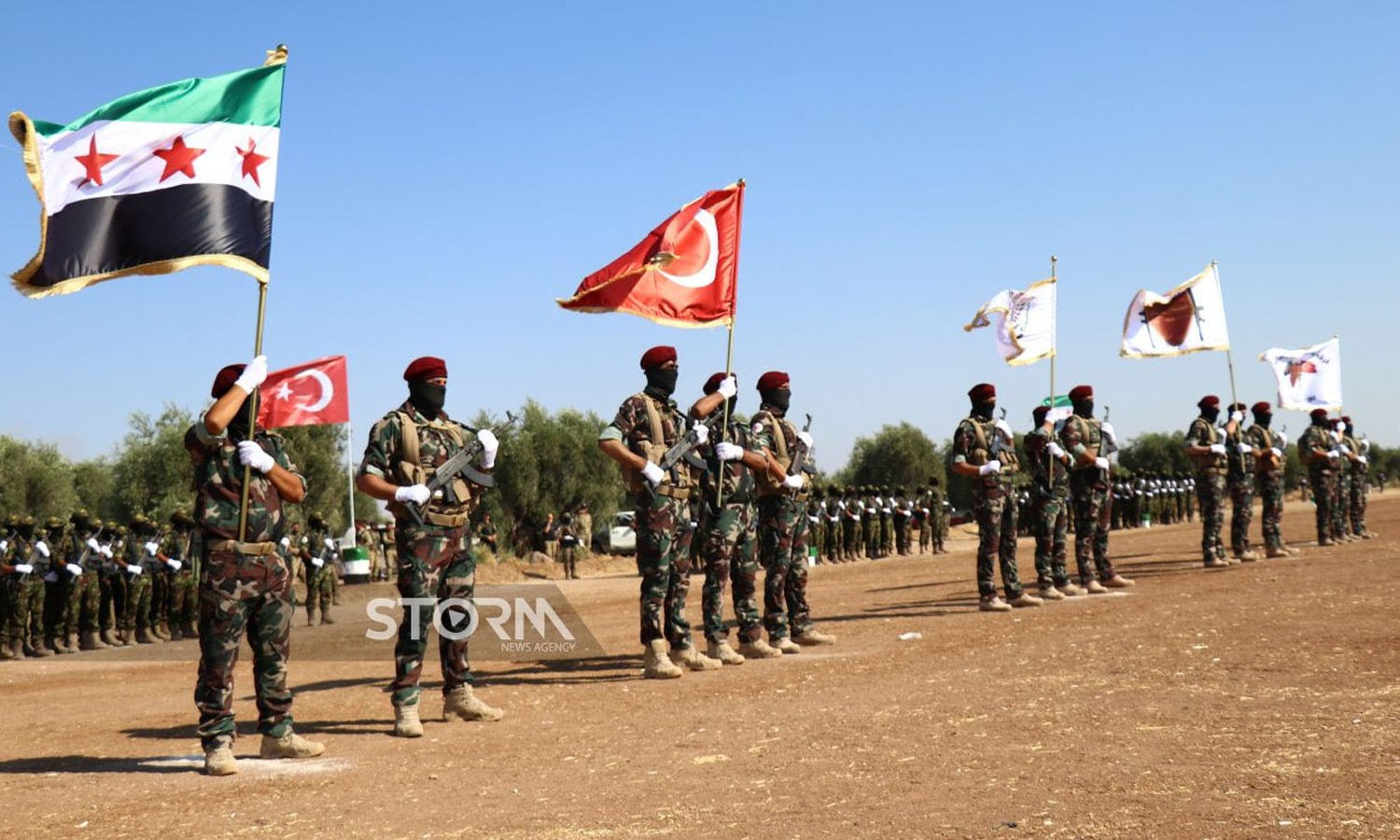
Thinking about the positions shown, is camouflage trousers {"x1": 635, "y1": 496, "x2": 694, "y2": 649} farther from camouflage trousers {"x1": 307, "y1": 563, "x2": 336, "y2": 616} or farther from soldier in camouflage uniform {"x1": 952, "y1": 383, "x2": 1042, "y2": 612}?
camouflage trousers {"x1": 307, "y1": 563, "x2": 336, "y2": 616}

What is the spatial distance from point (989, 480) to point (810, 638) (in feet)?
10.5

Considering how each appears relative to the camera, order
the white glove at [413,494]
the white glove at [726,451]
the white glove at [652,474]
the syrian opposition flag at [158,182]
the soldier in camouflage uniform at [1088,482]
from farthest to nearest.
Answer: the soldier in camouflage uniform at [1088,482]
the white glove at [726,451]
the white glove at [652,474]
the white glove at [413,494]
the syrian opposition flag at [158,182]

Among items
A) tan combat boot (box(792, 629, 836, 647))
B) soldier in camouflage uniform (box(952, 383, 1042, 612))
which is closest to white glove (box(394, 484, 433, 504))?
tan combat boot (box(792, 629, 836, 647))

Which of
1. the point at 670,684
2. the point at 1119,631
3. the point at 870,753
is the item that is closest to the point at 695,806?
the point at 870,753

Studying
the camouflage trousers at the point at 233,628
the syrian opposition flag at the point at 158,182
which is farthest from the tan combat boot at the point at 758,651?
the syrian opposition flag at the point at 158,182

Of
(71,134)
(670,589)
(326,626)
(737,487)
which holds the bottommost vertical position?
(326,626)

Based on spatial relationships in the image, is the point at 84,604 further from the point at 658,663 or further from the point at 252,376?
the point at 252,376

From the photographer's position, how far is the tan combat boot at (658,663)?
9797 mm

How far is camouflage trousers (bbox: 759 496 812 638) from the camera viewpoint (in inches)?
442

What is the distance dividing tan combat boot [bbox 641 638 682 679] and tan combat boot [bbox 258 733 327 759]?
335 centimetres

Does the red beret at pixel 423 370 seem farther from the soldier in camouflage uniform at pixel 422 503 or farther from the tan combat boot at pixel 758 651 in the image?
the tan combat boot at pixel 758 651

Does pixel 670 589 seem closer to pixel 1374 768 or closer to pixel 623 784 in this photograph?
pixel 623 784

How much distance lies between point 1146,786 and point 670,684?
4733mm

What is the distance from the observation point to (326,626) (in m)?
19.1
